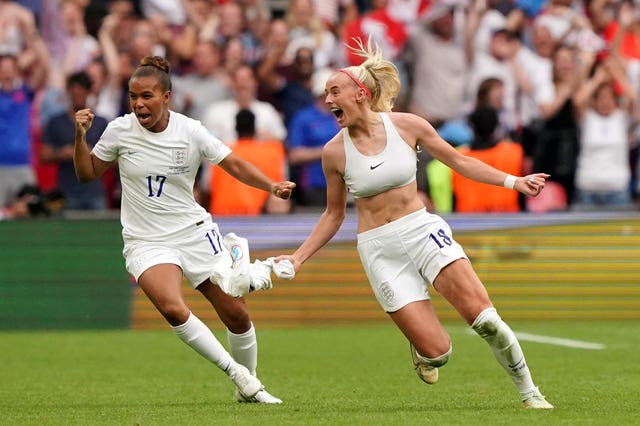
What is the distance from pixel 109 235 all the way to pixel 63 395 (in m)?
6.17

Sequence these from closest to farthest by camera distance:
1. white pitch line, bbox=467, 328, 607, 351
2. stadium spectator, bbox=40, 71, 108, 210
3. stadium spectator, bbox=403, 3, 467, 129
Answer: white pitch line, bbox=467, 328, 607, 351
stadium spectator, bbox=40, 71, 108, 210
stadium spectator, bbox=403, 3, 467, 129

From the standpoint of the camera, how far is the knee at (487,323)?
9055 mm

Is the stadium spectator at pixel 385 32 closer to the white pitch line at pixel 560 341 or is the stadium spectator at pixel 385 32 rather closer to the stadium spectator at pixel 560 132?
the stadium spectator at pixel 560 132

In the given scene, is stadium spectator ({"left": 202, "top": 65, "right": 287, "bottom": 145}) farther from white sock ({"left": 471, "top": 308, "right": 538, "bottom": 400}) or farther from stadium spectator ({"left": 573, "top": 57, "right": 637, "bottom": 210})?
white sock ({"left": 471, "top": 308, "right": 538, "bottom": 400})

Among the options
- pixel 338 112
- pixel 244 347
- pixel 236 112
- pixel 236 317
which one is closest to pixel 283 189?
pixel 338 112

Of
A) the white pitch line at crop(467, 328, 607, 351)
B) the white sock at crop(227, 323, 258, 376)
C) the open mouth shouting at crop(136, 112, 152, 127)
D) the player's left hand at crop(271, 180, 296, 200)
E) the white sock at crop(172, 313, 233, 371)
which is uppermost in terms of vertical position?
the open mouth shouting at crop(136, 112, 152, 127)

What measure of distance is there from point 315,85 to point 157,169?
878 cm

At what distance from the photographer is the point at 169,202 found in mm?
10016

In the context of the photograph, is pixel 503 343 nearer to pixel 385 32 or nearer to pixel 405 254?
pixel 405 254

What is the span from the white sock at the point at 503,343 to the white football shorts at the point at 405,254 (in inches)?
20.1

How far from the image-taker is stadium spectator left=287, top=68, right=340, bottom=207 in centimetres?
1777

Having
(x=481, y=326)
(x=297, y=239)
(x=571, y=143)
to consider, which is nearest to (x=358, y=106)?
(x=481, y=326)

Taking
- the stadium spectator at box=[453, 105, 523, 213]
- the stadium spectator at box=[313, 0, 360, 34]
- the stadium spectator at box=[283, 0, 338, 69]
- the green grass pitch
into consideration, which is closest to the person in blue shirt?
the green grass pitch

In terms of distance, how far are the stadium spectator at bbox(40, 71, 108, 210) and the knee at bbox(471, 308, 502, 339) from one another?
908cm
